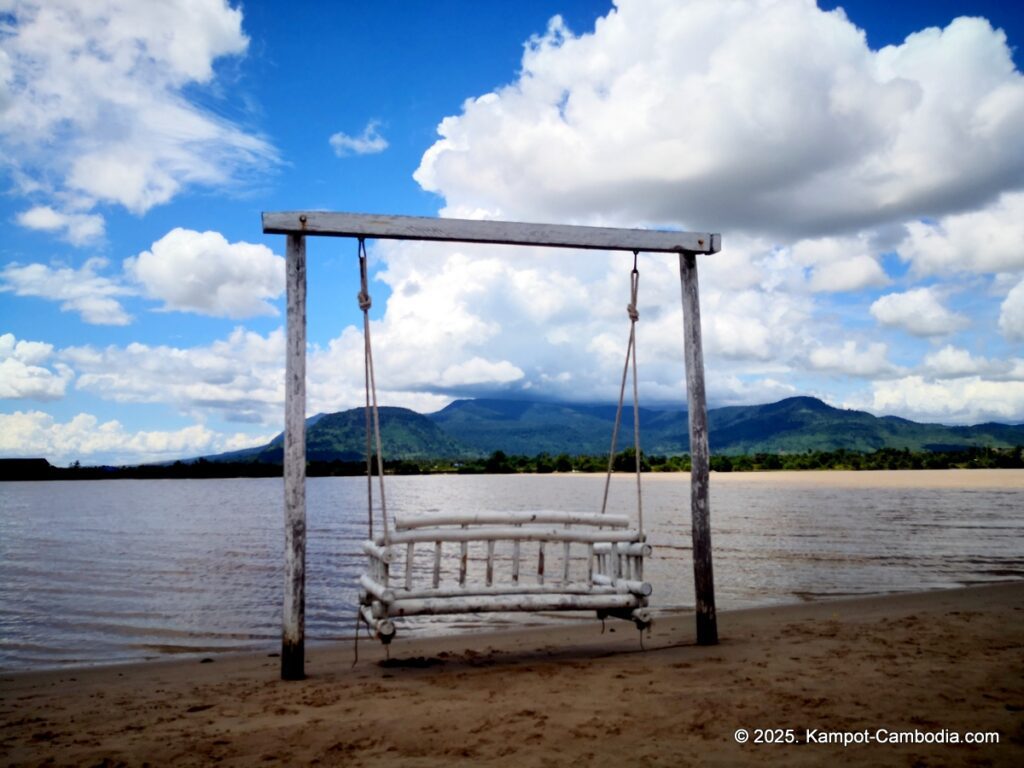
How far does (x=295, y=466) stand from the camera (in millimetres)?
6965

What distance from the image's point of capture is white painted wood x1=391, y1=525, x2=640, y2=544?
673 cm

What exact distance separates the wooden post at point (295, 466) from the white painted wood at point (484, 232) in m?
0.23

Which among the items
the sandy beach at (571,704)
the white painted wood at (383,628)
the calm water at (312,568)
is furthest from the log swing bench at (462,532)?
the calm water at (312,568)

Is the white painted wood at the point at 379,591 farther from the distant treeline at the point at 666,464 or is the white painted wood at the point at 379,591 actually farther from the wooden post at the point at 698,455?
the distant treeline at the point at 666,464

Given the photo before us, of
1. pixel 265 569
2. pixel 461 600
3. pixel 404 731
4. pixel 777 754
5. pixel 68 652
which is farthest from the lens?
pixel 265 569

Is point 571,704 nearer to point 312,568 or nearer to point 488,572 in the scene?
point 488,572

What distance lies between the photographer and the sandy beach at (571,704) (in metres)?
4.46

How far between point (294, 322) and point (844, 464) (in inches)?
2726

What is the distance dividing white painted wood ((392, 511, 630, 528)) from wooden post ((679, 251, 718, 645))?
0.88m

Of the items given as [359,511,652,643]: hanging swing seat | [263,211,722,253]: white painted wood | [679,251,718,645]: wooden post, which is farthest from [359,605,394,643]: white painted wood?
[263,211,722,253]: white painted wood

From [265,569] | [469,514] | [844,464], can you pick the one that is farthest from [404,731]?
[844,464]

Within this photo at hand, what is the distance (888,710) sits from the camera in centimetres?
495

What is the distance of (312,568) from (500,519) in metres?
10.8

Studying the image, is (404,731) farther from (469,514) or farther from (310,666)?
(310,666)
